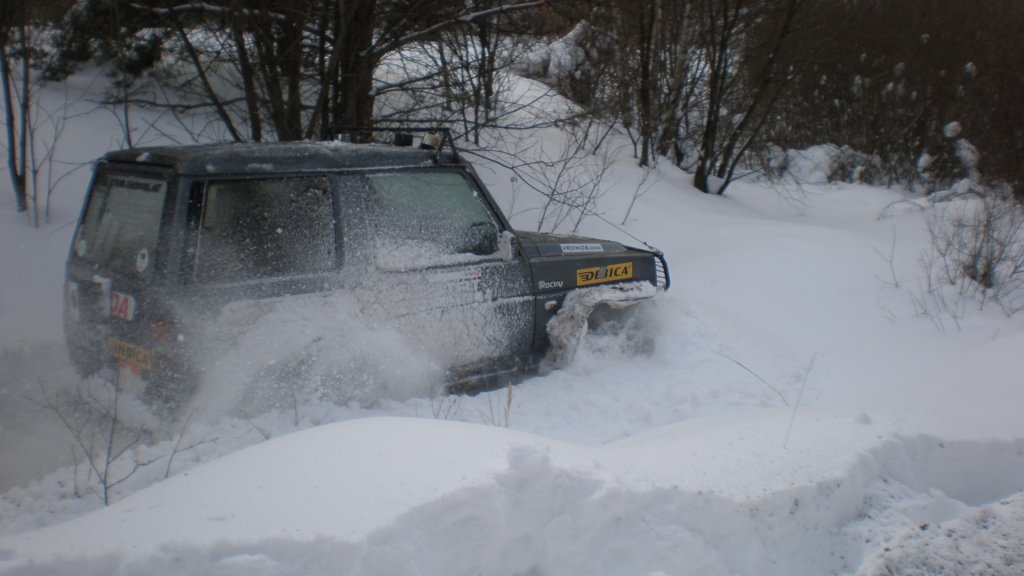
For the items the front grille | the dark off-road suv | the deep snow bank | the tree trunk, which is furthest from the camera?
the tree trunk

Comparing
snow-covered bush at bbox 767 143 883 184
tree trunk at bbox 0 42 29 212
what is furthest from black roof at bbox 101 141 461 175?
snow-covered bush at bbox 767 143 883 184

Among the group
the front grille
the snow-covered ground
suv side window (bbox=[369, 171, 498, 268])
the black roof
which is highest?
the black roof

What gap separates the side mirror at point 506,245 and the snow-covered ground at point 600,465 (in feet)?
2.70

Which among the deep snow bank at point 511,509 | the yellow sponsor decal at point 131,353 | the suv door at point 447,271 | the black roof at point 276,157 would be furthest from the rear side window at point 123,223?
the deep snow bank at point 511,509

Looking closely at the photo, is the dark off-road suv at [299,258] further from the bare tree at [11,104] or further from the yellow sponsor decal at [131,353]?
the bare tree at [11,104]

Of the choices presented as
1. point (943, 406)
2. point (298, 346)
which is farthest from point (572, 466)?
point (943, 406)

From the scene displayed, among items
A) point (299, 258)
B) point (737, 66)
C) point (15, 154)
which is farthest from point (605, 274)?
point (737, 66)

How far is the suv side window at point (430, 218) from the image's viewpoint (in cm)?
449

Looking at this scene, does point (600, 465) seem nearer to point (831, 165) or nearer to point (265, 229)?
Result: point (265, 229)

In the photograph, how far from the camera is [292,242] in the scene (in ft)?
13.6

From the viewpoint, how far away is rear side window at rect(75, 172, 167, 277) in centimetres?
389

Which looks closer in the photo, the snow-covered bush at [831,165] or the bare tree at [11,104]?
the bare tree at [11,104]

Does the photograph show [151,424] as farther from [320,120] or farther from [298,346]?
[320,120]

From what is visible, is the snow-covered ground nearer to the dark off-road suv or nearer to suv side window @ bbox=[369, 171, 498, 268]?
the dark off-road suv
